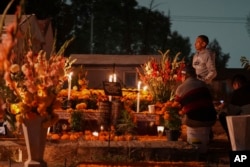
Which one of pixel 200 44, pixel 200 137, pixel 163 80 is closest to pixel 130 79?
pixel 163 80

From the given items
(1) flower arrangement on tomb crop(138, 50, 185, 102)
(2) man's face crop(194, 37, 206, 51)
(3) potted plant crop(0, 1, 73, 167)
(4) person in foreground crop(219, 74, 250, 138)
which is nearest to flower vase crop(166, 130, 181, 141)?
(4) person in foreground crop(219, 74, 250, 138)

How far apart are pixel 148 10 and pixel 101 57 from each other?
106 ft

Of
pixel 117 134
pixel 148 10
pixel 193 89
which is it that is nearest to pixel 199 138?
pixel 193 89

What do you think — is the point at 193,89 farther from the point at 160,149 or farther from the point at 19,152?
the point at 19,152

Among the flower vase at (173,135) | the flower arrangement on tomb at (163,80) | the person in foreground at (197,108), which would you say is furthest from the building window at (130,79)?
the person in foreground at (197,108)

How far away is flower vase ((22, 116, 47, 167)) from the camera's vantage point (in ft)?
26.0

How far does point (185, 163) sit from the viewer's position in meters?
9.48

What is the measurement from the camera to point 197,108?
10.5 metres

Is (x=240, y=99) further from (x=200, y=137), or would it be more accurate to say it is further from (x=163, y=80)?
(x=163, y=80)

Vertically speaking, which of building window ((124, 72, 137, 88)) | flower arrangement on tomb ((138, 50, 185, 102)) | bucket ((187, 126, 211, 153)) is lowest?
bucket ((187, 126, 211, 153))

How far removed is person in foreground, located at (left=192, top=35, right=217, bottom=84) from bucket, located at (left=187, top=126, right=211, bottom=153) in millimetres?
1417

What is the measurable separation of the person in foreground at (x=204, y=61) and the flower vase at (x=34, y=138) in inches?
182

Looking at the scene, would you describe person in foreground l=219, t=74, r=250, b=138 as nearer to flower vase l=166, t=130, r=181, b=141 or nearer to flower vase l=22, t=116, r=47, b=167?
flower vase l=166, t=130, r=181, b=141

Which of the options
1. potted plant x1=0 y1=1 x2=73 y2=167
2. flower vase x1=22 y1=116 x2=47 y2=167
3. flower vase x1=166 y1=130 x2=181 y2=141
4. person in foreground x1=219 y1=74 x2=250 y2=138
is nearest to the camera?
potted plant x1=0 y1=1 x2=73 y2=167
